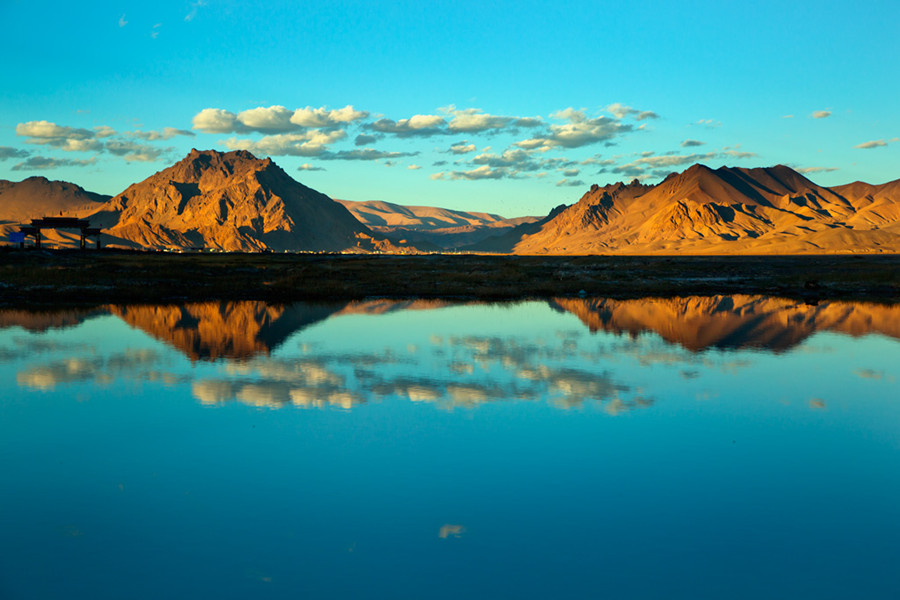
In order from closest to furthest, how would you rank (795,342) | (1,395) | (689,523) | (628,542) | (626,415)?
(628,542)
(689,523)
(626,415)
(1,395)
(795,342)

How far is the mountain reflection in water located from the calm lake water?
0.17 metres

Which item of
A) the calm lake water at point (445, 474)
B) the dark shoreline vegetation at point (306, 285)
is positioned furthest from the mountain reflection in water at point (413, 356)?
the dark shoreline vegetation at point (306, 285)

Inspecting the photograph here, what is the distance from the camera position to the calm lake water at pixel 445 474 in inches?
293

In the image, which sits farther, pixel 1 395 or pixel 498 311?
pixel 498 311

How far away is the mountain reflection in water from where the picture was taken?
15984mm

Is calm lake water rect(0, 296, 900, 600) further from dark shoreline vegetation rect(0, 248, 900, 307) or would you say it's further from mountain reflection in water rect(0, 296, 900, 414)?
dark shoreline vegetation rect(0, 248, 900, 307)

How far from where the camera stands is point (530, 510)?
8938 mm

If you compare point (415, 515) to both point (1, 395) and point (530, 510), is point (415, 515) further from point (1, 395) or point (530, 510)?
point (1, 395)

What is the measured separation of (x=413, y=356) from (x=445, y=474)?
36.8 feet

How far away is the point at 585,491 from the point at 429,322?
21897 mm

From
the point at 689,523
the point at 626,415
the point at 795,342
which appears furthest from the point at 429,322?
the point at 689,523

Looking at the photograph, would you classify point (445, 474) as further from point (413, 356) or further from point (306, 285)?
point (306, 285)

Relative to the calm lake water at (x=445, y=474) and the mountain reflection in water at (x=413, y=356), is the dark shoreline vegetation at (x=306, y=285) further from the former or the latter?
the calm lake water at (x=445, y=474)

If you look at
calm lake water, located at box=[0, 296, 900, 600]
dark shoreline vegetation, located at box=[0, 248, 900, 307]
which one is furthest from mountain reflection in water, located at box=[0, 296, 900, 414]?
dark shoreline vegetation, located at box=[0, 248, 900, 307]
